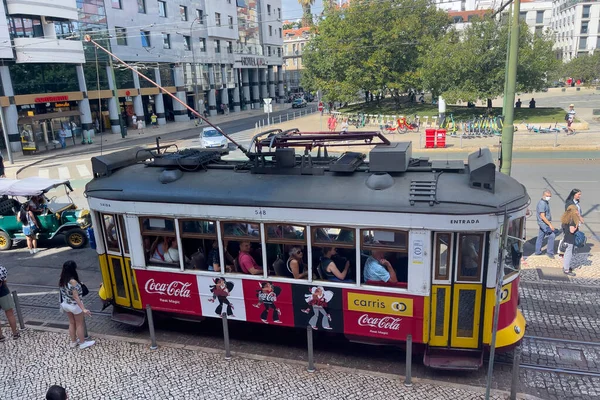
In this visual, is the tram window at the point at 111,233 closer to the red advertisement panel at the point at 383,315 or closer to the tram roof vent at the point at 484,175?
the red advertisement panel at the point at 383,315

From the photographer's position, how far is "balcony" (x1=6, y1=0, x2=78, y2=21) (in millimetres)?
30562

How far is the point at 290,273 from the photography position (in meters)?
7.27

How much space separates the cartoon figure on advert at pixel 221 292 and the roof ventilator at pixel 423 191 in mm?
3104

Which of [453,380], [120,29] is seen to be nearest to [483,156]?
[453,380]

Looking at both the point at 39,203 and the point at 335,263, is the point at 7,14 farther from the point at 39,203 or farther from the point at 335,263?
the point at 335,263

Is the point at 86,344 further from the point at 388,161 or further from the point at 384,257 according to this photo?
the point at 388,161

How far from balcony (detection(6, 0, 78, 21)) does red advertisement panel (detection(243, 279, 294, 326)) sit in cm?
3143

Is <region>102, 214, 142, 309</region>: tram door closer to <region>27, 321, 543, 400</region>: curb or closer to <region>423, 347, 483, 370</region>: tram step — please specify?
<region>27, 321, 543, 400</region>: curb

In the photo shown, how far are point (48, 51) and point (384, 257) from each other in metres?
33.2

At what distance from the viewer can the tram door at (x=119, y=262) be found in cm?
810

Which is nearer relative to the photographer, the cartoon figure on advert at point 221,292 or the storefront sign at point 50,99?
the cartoon figure on advert at point 221,292

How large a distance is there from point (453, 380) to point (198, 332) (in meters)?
4.32

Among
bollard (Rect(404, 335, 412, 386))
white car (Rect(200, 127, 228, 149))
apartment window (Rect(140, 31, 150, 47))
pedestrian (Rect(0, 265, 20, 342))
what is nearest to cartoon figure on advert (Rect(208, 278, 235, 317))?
bollard (Rect(404, 335, 412, 386))

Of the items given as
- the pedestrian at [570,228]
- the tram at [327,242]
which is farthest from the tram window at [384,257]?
the pedestrian at [570,228]
